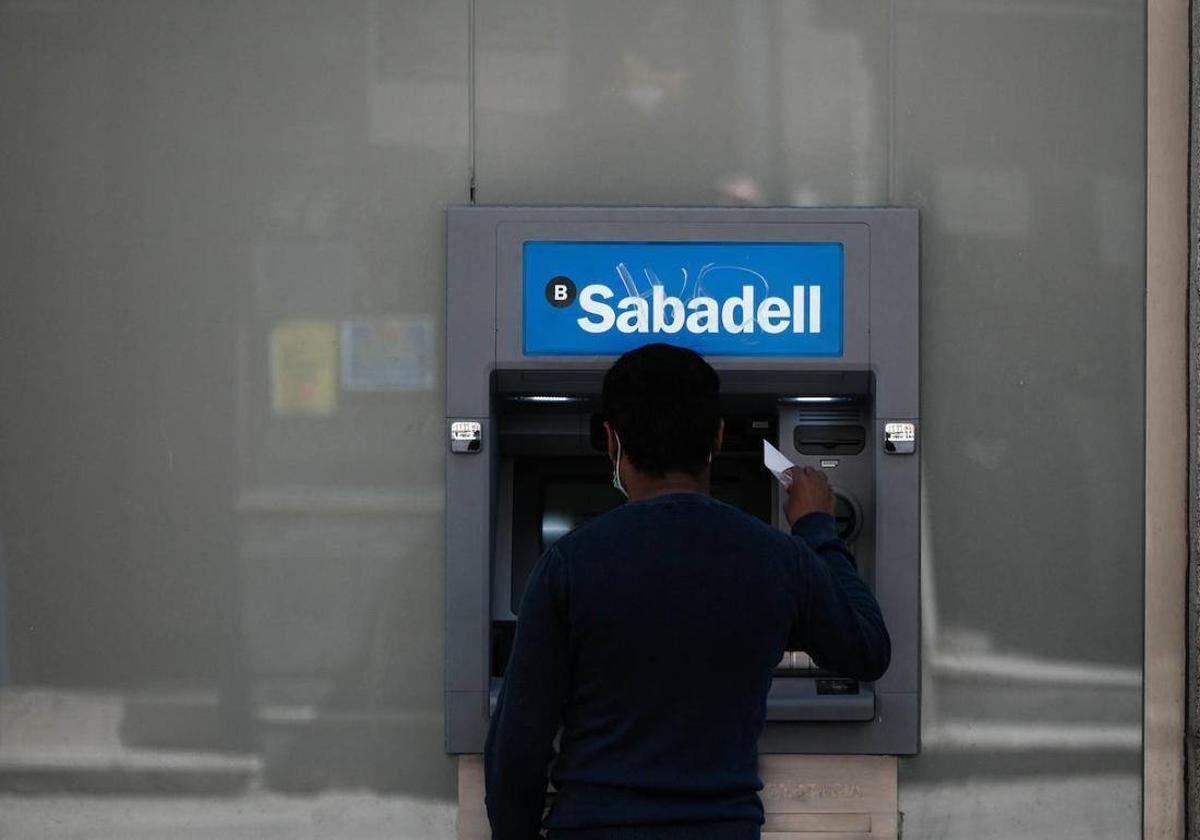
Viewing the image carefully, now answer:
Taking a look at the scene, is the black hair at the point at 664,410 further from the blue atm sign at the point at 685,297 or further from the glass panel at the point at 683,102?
the glass panel at the point at 683,102

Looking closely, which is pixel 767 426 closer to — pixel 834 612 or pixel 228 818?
pixel 834 612

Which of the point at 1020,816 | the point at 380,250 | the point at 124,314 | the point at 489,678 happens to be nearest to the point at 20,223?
the point at 124,314

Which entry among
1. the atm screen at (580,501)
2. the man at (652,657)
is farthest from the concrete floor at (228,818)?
the man at (652,657)

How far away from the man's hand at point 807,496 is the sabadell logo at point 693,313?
44 centimetres

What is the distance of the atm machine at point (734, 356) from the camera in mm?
3227

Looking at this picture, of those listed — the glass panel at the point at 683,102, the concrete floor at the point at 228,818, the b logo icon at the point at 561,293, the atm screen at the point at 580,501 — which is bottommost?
the concrete floor at the point at 228,818

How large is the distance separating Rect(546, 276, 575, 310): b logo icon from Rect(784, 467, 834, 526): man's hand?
2.30 ft

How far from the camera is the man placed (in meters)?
2.20

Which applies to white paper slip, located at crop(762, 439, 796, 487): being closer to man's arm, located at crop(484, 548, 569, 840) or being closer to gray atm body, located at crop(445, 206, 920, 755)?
gray atm body, located at crop(445, 206, 920, 755)

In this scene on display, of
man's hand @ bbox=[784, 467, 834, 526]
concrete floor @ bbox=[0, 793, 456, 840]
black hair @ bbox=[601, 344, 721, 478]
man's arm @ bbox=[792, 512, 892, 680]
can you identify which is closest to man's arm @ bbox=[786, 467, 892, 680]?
man's arm @ bbox=[792, 512, 892, 680]

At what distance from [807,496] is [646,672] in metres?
0.81

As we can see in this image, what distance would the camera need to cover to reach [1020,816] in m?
3.46

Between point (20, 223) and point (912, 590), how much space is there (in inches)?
94.4

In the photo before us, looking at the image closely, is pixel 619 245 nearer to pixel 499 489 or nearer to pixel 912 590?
pixel 499 489
